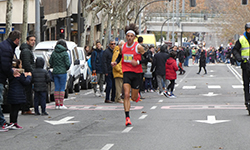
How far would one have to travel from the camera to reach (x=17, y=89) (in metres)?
11.7

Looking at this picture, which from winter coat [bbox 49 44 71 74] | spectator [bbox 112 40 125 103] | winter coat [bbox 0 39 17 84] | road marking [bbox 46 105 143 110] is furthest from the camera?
spectator [bbox 112 40 125 103]

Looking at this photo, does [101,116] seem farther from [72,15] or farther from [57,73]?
[72,15]

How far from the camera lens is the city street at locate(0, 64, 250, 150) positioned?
941cm

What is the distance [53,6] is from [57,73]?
28487 mm

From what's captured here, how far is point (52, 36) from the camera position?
50625 mm

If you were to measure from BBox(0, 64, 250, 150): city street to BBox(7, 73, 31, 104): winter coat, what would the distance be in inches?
23.2

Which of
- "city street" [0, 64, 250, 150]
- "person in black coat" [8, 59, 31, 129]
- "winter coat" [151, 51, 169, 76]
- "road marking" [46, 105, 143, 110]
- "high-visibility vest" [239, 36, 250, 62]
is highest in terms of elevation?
"high-visibility vest" [239, 36, 250, 62]

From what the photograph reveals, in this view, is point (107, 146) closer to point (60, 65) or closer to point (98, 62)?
point (60, 65)

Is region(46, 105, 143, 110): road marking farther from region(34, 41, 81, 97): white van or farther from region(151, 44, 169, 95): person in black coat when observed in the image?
region(151, 44, 169, 95): person in black coat

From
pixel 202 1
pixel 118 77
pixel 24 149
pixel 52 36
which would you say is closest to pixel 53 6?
pixel 52 36

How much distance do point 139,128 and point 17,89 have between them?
2.47 m

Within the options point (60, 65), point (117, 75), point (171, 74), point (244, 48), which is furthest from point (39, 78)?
point (171, 74)

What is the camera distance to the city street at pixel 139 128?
370 inches

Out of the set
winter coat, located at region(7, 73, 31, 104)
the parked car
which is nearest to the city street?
winter coat, located at region(7, 73, 31, 104)
